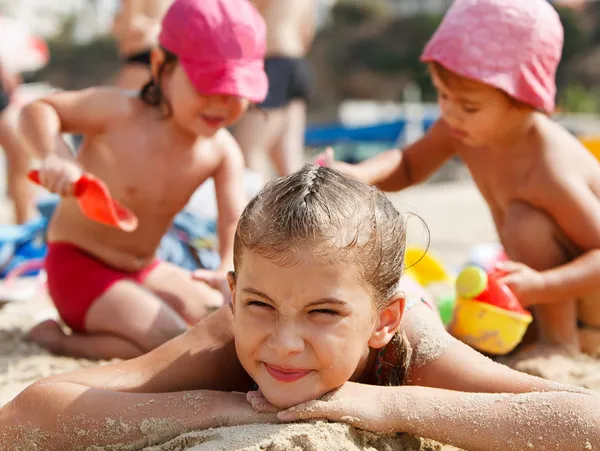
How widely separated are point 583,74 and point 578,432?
20552 millimetres

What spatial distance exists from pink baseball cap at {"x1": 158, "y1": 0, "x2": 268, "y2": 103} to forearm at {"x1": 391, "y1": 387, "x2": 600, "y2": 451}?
1.33m

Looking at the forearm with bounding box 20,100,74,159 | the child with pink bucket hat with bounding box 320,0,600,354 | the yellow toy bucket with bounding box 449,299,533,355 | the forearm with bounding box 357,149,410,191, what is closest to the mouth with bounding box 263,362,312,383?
the yellow toy bucket with bounding box 449,299,533,355

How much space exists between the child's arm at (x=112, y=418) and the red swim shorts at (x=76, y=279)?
3.59ft

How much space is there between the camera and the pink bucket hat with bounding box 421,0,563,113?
2582 millimetres

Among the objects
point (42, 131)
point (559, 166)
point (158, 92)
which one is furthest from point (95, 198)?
point (559, 166)

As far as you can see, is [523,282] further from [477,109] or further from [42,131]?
[42,131]

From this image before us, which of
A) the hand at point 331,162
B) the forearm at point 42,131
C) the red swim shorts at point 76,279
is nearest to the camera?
the forearm at point 42,131

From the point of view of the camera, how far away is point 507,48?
2592 mm

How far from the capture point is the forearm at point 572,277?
2.50 metres

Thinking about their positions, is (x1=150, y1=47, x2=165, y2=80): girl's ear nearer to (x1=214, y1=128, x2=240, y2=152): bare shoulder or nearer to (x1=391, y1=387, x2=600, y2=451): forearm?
(x1=214, y1=128, x2=240, y2=152): bare shoulder

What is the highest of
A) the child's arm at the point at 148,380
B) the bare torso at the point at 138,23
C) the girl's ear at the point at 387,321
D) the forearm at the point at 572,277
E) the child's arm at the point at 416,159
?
the girl's ear at the point at 387,321

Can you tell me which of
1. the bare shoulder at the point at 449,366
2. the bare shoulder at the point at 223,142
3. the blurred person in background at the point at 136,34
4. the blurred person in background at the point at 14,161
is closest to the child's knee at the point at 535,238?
the bare shoulder at the point at 449,366

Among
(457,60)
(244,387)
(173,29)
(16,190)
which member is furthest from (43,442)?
(16,190)

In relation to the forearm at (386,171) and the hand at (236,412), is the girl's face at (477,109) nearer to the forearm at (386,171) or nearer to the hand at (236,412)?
the forearm at (386,171)
